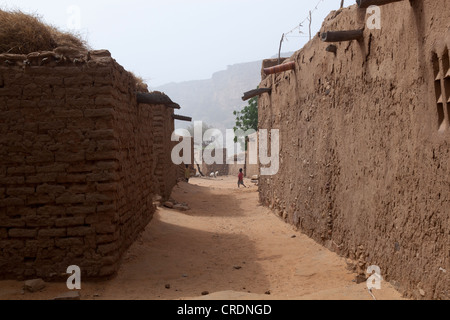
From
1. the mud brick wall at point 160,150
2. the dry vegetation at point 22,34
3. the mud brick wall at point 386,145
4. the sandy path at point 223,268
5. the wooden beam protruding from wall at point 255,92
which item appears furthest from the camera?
the mud brick wall at point 160,150

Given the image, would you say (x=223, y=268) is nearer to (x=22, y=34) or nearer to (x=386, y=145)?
(x=386, y=145)

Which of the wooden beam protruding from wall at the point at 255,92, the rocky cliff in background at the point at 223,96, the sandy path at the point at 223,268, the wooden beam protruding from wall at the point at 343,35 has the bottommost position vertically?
the sandy path at the point at 223,268

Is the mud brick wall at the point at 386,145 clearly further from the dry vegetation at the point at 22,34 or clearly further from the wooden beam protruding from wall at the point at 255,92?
the dry vegetation at the point at 22,34

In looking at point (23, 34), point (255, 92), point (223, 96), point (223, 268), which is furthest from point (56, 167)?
point (223, 96)

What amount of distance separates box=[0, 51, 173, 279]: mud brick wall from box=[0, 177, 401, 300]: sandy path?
1.25 feet

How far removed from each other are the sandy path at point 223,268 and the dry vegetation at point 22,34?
298 centimetres

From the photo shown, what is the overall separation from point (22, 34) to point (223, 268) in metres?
4.22

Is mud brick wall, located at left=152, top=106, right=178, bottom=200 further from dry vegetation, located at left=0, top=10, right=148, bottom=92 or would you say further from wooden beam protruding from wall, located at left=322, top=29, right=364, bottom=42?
wooden beam protruding from wall, located at left=322, top=29, right=364, bottom=42

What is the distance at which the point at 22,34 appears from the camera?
5234 mm

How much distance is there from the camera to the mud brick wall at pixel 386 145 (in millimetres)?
3141

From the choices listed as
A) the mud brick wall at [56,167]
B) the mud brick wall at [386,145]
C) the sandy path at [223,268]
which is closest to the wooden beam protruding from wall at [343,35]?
the mud brick wall at [386,145]

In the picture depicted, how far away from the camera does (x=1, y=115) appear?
466cm

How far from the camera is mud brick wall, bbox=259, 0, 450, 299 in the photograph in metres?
3.14
